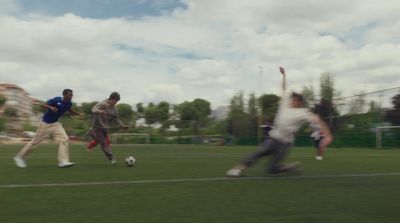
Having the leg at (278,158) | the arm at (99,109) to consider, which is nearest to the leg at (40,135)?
the arm at (99,109)

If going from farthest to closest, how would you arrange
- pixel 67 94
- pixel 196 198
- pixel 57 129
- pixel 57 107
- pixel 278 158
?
pixel 57 129
pixel 67 94
pixel 57 107
pixel 278 158
pixel 196 198

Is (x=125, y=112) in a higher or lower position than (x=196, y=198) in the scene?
higher

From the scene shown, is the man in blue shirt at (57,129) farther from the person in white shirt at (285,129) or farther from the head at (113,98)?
the person in white shirt at (285,129)

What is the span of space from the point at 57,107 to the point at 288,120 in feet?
15.7

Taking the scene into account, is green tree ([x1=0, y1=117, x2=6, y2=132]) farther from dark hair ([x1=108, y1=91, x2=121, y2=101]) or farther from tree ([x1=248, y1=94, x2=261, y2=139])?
dark hair ([x1=108, y1=91, x2=121, y2=101])

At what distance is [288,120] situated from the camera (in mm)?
8430

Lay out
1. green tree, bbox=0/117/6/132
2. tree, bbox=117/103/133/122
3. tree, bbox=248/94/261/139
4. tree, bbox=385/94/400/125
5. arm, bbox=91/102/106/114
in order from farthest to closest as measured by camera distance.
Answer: tree, bbox=117/103/133/122
tree, bbox=248/94/261/139
green tree, bbox=0/117/6/132
tree, bbox=385/94/400/125
arm, bbox=91/102/106/114

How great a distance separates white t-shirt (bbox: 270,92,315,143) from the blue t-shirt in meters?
4.49

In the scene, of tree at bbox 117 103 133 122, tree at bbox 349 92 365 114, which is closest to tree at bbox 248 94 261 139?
tree at bbox 117 103 133 122

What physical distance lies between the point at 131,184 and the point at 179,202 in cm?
181

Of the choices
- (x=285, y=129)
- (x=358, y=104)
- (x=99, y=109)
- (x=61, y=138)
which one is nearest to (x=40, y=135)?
(x=61, y=138)

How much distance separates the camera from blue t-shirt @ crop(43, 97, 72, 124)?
10.2 m

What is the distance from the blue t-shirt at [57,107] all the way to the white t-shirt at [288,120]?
449 cm

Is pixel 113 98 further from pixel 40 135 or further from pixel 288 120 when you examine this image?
pixel 288 120
